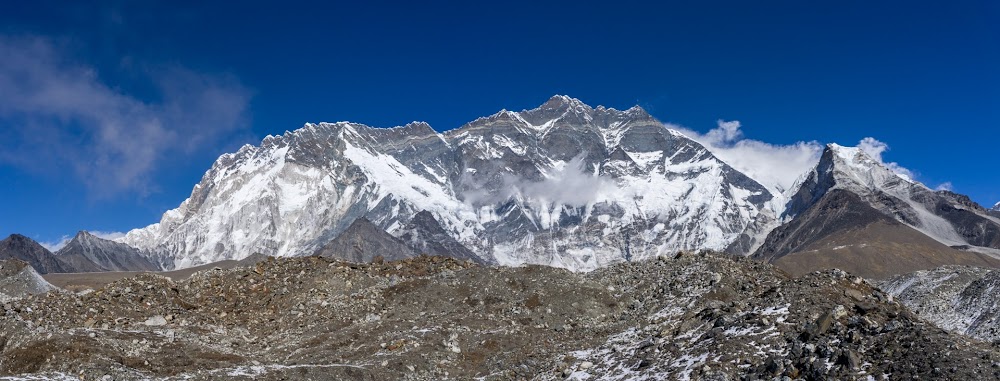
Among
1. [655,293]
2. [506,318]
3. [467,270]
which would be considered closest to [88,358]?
[506,318]

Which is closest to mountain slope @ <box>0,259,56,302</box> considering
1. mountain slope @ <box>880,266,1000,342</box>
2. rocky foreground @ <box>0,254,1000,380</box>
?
rocky foreground @ <box>0,254,1000,380</box>

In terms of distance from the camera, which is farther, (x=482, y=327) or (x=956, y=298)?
(x=956, y=298)

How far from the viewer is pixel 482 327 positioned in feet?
140

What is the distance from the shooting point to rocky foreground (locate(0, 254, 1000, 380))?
25.5 meters

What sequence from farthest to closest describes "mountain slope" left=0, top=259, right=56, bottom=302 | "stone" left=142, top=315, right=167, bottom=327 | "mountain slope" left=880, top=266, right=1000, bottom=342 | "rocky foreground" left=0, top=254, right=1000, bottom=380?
"mountain slope" left=0, top=259, right=56, bottom=302 < "mountain slope" left=880, top=266, right=1000, bottom=342 < "stone" left=142, top=315, right=167, bottom=327 < "rocky foreground" left=0, top=254, right=1000, bottom=380

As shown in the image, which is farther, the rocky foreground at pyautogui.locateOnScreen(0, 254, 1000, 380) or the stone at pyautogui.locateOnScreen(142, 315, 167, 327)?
the stone at pyautogui.locateOnScreen(142, 315, 167, 327)

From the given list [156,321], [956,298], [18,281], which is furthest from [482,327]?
[18,281]

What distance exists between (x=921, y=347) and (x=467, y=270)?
35.0m

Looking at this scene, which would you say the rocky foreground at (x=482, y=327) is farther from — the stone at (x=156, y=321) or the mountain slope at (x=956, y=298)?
the mountain slope at (x=956, y=298)

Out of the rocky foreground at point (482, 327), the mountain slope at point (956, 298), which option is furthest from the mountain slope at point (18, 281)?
the mountain slope at point (956, 298)

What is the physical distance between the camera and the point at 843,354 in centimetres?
2344

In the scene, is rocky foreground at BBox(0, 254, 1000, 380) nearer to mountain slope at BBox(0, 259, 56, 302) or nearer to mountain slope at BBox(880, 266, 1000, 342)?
mountain slope at BBox(880, 266, 1000, 342)

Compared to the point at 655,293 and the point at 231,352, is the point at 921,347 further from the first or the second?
the point at 231,352

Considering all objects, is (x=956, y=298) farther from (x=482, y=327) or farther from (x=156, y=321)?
(x=156, y=321)
